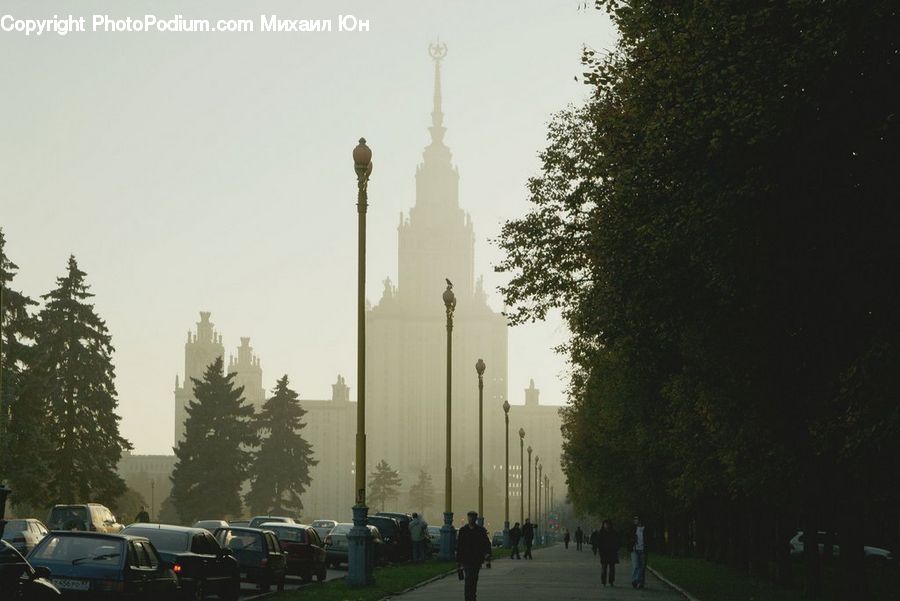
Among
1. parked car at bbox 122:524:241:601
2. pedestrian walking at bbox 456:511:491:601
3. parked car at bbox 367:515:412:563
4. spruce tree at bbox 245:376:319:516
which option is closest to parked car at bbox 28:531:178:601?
parked car at bbox 122:524:241:601

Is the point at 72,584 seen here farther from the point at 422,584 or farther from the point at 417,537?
the point at 417,537

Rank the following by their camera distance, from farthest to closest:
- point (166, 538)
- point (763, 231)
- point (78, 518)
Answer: point (78, 518) → point (166, 538) → point (763, 231)

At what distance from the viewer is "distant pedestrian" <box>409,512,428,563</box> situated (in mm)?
58812

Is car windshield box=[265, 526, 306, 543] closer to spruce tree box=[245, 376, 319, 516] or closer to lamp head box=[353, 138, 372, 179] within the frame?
lamp head box=[353, 138, 372, 179]

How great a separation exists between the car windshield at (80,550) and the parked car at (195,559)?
3.33 m

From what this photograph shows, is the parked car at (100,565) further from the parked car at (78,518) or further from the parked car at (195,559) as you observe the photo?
the parked car at (78,518)

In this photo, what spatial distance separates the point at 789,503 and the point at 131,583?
65.4 feet

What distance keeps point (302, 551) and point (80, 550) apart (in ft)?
61.4

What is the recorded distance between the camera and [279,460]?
433 feet

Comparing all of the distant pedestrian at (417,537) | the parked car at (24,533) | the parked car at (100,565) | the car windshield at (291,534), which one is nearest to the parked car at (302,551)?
the car windshield at (291,534)

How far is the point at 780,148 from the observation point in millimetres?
19312

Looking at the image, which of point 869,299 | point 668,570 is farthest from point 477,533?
point 668,570

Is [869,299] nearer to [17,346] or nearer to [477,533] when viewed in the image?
[477,533]

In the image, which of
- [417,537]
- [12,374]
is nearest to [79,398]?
[12,374]
